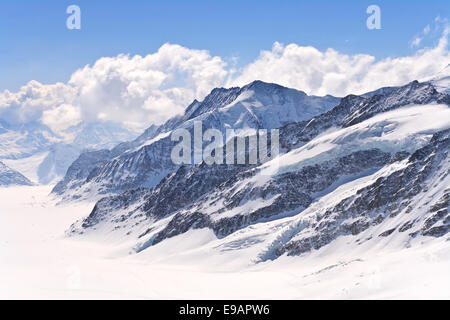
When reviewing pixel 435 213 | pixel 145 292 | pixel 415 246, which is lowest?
pixel 145 292

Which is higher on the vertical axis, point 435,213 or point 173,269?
point 435,213

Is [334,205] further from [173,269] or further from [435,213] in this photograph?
[173,269]

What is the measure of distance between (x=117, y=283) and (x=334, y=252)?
62.8 m

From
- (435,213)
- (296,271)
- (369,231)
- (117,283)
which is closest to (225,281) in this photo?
(296,271)

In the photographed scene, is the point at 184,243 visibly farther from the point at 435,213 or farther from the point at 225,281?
the point at 435,213

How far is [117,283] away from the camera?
398ft

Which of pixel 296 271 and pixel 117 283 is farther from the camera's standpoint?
pixel 296 271

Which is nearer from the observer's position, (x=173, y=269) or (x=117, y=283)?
(x=117, y=283)

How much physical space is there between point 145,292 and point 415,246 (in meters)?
65.1

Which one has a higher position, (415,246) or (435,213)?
(435,213)

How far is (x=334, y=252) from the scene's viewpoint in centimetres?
13775
